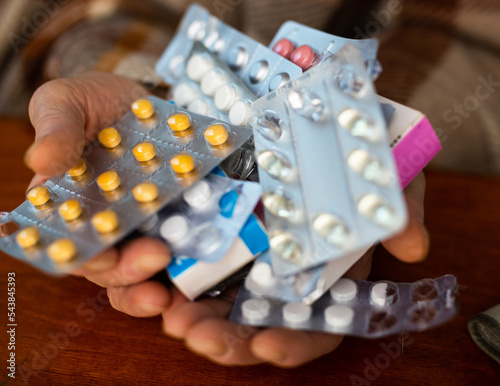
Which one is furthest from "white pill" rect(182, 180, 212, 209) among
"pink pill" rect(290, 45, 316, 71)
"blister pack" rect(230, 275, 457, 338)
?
"pink pill" rect(290, 45, 316, 71)

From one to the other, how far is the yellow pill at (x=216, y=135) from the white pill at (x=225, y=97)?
0.08 meters

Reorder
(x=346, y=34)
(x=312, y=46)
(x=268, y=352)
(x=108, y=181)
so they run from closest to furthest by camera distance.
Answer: (x=268, y=352) → (x=108, y=181) → (x=312, y=46) → (x=346, y=34)

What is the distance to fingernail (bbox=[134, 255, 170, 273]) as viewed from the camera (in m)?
0.45

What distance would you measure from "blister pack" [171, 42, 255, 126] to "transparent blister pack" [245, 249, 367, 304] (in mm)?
191

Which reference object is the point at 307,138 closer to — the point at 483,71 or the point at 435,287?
the point at 435,287

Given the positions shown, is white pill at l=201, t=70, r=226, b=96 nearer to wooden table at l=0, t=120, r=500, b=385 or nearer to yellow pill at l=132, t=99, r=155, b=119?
yellow pill at l=132, t=99, r=155, b=119

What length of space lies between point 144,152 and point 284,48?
23cm

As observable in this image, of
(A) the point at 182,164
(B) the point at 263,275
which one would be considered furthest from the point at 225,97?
(B) the point at 263,275

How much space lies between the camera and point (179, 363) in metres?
0.50

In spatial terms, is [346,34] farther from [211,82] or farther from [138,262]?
[138,262]

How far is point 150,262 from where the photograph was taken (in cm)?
45

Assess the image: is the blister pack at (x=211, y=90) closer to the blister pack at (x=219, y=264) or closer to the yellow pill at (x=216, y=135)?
the yellow pill at (x=216, y=135)

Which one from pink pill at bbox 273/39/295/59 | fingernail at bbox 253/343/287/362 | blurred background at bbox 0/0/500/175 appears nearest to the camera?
fingernail at bbox 253/343/287/362

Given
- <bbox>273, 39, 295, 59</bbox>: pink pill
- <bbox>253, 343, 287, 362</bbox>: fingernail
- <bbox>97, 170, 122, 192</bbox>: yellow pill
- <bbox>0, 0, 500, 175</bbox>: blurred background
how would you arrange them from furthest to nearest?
<bbox>0, 0, 500, 175</bbox>: blurred background, <bbox>273, 39, 295, 59</bbox>: pink pill, <bbox>97, 170, 122, 192</bbox>: yellow pill, <bbox>253, 343, 287, 362</bbox>: fingernail
